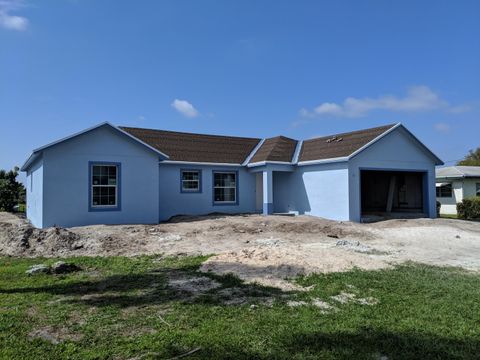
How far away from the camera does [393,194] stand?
27.1 metres

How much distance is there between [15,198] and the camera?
102ft

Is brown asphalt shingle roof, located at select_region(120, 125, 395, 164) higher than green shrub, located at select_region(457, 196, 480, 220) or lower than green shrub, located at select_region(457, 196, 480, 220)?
higher

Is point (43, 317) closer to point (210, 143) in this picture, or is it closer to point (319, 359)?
point (319, 359)

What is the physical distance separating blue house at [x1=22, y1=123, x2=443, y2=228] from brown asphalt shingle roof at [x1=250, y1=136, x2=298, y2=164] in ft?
0.28

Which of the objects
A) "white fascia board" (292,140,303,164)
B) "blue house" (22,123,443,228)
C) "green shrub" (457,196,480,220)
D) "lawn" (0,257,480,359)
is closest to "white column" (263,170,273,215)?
"blue house" (22,123,443,228)

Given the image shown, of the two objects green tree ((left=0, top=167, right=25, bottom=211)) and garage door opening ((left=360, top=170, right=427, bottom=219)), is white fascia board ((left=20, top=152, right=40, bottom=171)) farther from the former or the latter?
garage door opening ((left=360, top=170, right=427, bottom=219))

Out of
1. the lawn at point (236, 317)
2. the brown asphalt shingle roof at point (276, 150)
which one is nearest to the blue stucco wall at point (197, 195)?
the brown asphalt shingle roof at point (276, 150)

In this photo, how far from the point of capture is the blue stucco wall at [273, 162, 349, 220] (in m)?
20.3

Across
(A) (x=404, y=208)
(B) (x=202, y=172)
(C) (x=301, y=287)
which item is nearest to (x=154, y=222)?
(B) (x=202, y=172)

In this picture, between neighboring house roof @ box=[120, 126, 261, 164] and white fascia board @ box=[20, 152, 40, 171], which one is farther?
neighboring house roof @ box=[120, 126, 261, 164]

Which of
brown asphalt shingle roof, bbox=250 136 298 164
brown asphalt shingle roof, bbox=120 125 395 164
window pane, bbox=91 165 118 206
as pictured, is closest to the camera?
window pane, bbox=91 165 118 206

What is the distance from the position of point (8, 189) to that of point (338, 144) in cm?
2489

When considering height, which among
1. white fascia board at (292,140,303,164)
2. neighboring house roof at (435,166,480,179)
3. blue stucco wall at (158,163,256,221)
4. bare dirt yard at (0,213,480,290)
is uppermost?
white fascia board at (292,140,303,164)

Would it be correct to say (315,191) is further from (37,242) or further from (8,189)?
(8,189)
